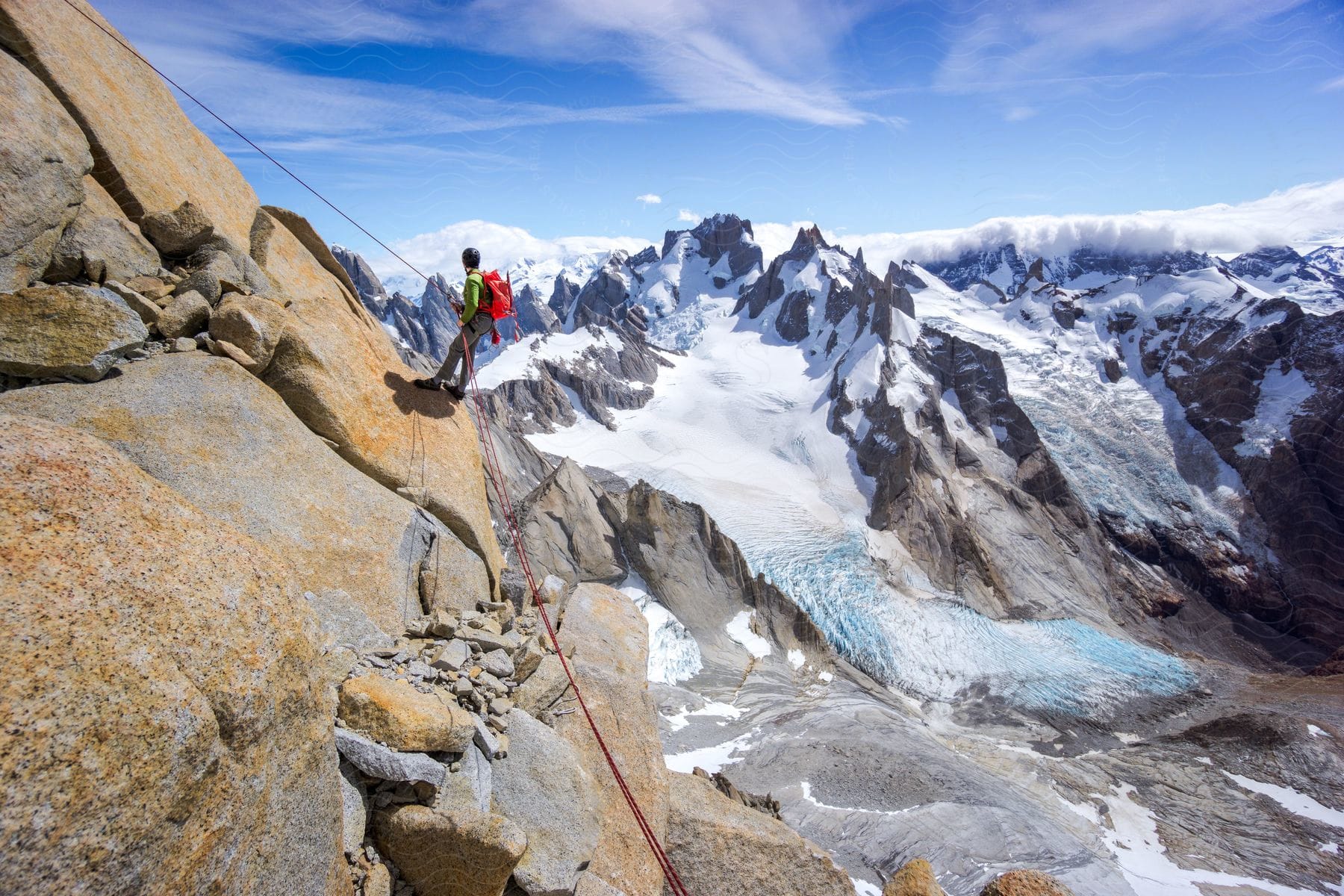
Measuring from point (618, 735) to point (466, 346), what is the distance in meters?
7.71

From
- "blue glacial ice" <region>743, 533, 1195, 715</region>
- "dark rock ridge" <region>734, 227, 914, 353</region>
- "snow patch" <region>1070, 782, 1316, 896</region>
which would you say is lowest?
"blue glacial ice" <region>743, 533, 1195, 715</region>

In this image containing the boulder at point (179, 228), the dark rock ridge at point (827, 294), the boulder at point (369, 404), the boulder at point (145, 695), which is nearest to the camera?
the boulder at point (145, 695)

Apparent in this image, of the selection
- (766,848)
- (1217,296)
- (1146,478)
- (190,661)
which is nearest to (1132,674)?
(1146,478)

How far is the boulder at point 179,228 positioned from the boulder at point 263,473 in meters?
2.48

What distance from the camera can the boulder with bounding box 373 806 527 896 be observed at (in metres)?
5.23

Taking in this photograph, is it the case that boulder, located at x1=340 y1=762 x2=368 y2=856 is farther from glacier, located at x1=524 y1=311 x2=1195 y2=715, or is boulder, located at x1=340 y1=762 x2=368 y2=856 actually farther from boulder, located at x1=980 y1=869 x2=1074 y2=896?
glacier, located at x1=524 y1=311 x2=1195 y2=715

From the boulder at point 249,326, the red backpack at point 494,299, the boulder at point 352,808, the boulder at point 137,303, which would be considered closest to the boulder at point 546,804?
the boulder at point 352,808

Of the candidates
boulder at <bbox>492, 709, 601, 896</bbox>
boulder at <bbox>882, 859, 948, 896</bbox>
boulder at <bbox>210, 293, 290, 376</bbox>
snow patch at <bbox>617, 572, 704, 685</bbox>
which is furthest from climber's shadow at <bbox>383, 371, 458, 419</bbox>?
snow patch at <bbox>617, 572, 704, 685</bbox>

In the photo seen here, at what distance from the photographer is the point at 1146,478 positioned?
98.1 m

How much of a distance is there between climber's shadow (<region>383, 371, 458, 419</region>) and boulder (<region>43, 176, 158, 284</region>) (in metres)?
3.68

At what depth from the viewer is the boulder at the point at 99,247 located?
7.59 metres

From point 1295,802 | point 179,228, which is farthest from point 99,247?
point 1295,802

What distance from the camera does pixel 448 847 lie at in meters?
5.36

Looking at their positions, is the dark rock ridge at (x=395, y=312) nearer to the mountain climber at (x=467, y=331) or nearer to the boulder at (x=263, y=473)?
the mountain climber at (x=467, y=331)
